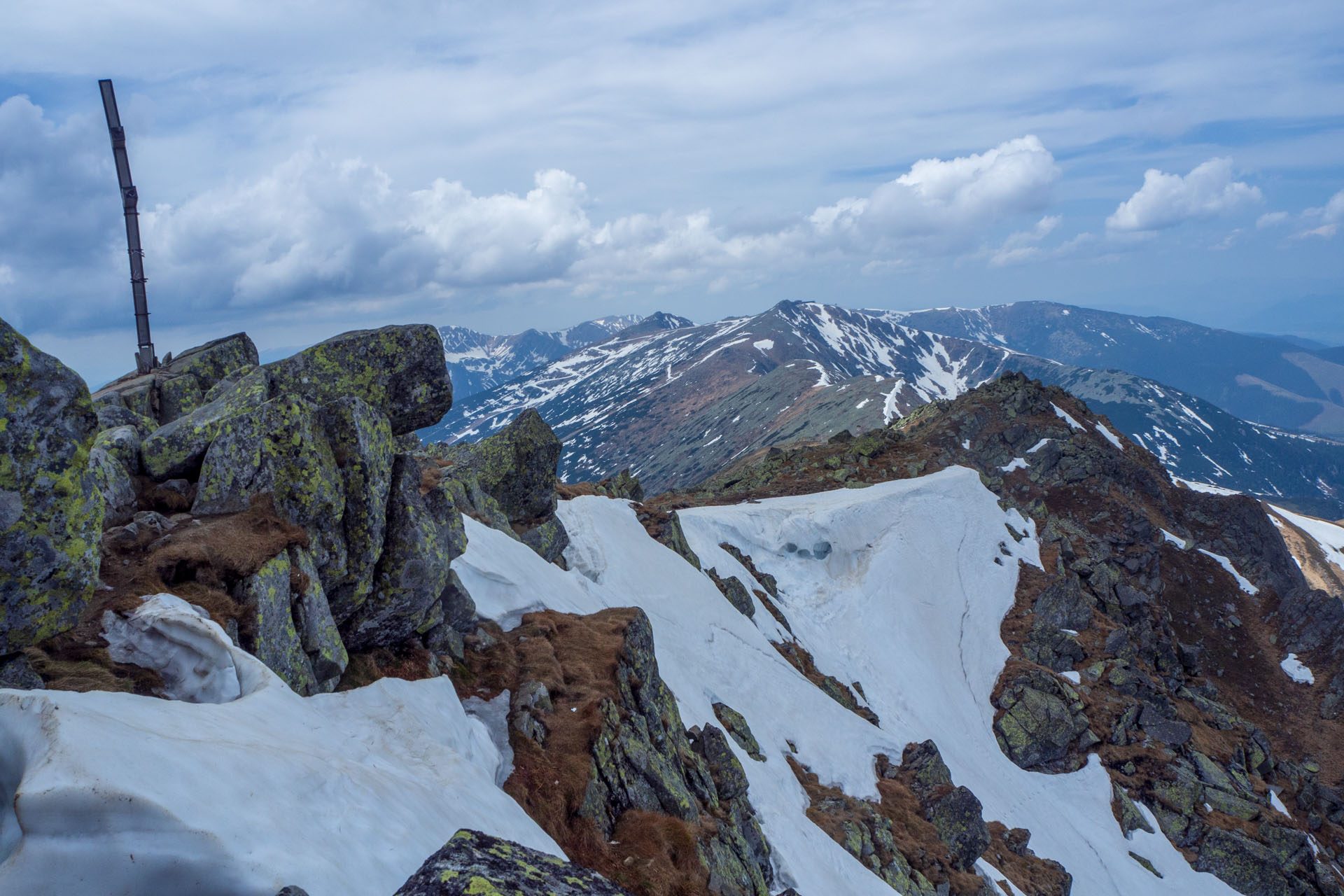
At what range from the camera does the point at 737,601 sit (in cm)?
4159

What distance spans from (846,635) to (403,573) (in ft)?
119

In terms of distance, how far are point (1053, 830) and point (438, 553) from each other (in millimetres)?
37670

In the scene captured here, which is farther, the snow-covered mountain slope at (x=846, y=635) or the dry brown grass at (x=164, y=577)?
the snow-covered mountain slope at (x=846, y=635)

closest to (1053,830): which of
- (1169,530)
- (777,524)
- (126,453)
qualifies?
(777,524)

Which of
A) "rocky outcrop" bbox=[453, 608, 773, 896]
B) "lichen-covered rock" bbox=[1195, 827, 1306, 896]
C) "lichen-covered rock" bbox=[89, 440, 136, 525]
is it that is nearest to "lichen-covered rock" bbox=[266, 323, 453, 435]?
"lichen-covered rock" bbox=[89, 440, 136, 525]

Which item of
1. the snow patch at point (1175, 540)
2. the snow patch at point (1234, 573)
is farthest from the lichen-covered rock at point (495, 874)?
the snow patch at point (1234, 573)

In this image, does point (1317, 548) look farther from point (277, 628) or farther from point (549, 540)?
point (277, 628)

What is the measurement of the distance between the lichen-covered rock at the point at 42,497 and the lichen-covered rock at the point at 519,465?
22.8 metres

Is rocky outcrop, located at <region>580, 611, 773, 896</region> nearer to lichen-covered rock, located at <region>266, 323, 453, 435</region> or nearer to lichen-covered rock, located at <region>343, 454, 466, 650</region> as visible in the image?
lichen-covered rock, located at <region>343, 454, 466, 650</region>

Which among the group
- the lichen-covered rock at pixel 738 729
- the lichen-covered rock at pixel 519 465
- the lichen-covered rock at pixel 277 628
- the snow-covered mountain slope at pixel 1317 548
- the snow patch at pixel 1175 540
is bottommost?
the snow-covered mountain slope at pixel 1317 548

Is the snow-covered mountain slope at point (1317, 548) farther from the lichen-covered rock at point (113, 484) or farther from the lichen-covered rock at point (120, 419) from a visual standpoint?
the lichen-covered rock at point (113, 484)

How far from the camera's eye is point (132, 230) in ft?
75.2

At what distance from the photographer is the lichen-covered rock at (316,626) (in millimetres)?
14516

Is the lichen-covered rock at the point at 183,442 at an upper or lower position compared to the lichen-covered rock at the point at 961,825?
upper
